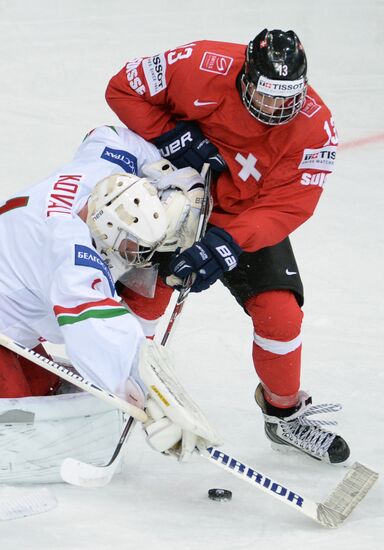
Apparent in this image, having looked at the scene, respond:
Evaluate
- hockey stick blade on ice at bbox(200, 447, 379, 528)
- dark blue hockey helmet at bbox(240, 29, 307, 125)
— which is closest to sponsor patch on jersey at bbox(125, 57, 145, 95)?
dark blue hockey helmet at bbox(240, 29, 307, 125)

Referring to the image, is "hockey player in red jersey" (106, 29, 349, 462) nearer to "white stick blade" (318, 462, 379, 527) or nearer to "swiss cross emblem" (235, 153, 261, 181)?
"swiss cross emblem" (235, 153, 261, 181)

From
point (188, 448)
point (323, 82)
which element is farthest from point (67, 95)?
point (188, 448)

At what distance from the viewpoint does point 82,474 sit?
10.6 feet

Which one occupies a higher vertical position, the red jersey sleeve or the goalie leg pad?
the red jersey sleeve

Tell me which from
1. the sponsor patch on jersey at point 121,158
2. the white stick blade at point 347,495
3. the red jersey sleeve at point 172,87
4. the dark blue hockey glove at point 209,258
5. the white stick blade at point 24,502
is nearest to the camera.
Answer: the white stick blade at point 24,502

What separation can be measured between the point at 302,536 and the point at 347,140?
11.7ft

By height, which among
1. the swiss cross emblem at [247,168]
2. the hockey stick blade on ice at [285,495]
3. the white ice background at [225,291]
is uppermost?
the swiss cross emblem at [247,168]

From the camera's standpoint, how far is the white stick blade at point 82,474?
126 inches

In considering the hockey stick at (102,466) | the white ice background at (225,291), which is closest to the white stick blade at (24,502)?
the white ice background at (225,291)

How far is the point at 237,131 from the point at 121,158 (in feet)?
1.36

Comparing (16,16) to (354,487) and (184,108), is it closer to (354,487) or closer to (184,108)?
(184,108)

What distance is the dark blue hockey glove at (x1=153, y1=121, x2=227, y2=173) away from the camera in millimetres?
4137

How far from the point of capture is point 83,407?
3.65 metres

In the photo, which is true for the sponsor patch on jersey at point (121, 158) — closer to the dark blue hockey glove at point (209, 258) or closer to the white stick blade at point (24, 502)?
the dark blue hockey glove at point (209, 258)
